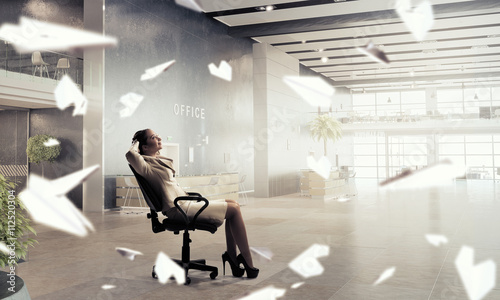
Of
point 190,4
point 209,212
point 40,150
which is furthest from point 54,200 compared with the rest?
point 209,212

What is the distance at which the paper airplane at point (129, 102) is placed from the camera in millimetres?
9613

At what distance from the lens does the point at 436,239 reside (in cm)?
535

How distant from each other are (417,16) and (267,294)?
13284 millimetres

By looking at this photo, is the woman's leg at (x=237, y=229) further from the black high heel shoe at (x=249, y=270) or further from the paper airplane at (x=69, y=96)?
the paper airplane at (x=69, y=96)

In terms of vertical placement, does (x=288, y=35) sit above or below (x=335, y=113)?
above

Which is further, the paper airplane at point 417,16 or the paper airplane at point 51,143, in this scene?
the paper airplane at point 417,16

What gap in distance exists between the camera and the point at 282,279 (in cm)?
349

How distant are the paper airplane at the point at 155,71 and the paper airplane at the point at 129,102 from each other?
454mm

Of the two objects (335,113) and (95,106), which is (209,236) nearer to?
(95,106)

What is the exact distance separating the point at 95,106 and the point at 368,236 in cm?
595

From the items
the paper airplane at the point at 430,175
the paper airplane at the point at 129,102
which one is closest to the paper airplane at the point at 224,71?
the paper airplane at the point at 129,102

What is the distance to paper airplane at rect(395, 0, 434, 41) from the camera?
1130 centimetres

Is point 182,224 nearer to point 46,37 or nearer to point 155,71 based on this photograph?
point 155,71

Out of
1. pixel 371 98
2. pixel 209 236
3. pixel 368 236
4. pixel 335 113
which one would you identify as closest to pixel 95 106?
pixel 209 236
